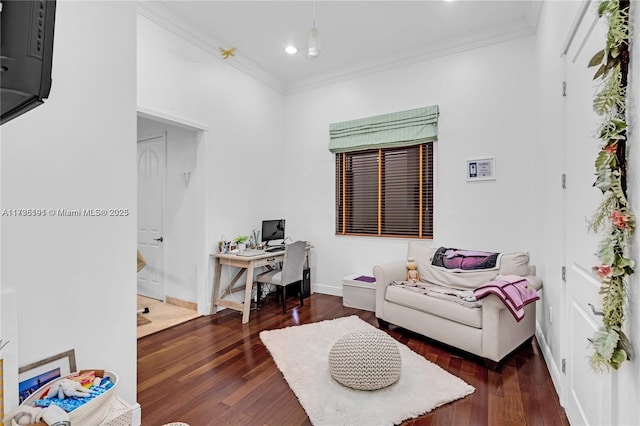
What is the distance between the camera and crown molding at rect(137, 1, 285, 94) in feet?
10.1

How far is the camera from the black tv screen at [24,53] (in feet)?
2.00

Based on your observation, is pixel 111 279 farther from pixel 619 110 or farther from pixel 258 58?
pixel 258 58

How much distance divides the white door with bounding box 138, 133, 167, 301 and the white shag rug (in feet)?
7.33

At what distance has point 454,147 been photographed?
3803mm

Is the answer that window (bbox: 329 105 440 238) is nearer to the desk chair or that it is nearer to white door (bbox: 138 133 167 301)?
the desk chair

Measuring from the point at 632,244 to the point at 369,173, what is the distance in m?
3.34

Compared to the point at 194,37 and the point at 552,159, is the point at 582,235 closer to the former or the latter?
the point at 552,159

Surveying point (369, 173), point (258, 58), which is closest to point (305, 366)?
point (369, 173)

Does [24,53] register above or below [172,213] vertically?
above

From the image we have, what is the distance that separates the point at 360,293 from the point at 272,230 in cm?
142

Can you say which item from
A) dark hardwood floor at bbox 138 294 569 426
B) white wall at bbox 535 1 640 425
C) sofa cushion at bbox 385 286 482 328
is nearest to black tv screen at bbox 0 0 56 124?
white wall at bbox 535 1 640 425

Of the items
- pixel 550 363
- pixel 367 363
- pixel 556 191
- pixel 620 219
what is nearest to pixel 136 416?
pixel 367 363

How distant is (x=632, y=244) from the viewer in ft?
3.70

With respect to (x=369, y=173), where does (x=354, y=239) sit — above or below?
below
